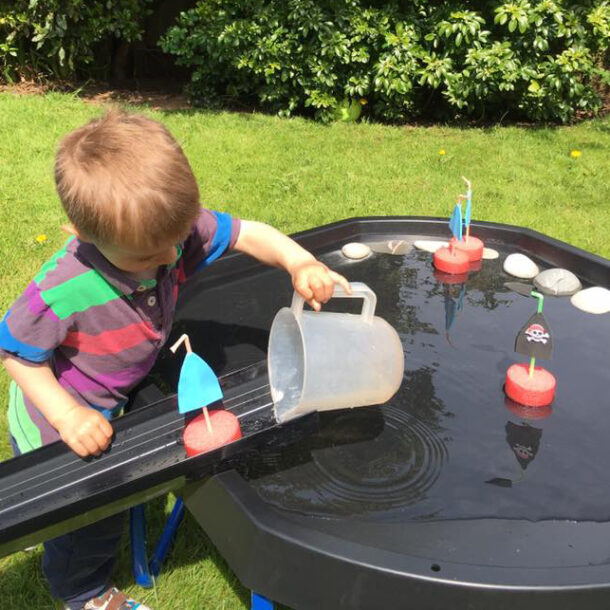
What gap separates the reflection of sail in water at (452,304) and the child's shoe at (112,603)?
1.02 metres

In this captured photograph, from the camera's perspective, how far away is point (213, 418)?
4.34ft

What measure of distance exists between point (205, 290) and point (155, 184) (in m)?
0.99

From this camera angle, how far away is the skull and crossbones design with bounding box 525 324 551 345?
154cm

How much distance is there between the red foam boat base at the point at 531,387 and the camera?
5.15 feet

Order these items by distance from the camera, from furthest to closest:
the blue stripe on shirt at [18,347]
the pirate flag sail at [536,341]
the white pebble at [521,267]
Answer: the white pebble at [521,267] < the pirate flag sail at [536,341] < the blue stripe on shirt at [18,347]

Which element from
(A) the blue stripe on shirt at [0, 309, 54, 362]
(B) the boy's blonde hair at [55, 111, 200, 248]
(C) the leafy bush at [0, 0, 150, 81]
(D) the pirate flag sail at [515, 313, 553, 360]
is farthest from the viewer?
(C) the leafy bush at [0, 0, 150, 81]

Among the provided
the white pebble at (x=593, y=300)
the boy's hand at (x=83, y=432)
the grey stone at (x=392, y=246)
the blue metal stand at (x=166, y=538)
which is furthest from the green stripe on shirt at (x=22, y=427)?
the white pebble at (x=593, y=300)

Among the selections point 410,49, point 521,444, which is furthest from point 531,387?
point 410,49

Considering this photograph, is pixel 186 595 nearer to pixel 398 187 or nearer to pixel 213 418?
pixel 213 418

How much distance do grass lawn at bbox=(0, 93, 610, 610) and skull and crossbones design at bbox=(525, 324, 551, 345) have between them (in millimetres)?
1614

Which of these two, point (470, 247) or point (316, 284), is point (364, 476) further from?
point (470, 247)

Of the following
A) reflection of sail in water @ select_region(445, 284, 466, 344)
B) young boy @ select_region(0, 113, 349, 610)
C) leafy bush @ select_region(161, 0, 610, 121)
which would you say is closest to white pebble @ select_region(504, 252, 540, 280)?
reflection of sail in water @ select_region(445, 284, 466, 344)

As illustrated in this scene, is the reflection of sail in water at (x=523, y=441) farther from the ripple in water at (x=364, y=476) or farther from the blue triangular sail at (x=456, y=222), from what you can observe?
the blue triangular sail at (x=456, y=222)

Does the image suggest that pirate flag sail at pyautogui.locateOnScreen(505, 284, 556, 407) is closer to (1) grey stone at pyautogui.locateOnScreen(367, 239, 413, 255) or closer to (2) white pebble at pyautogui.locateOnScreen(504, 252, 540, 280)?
(2) white pebble at pyautogui.locateOnScreen(504, 252, 540, 280)
